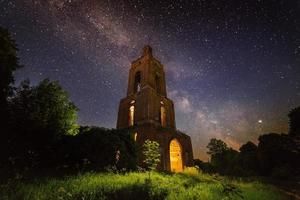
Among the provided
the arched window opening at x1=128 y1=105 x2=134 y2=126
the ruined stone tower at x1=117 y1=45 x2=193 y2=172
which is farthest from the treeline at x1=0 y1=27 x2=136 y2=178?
the arched window opening at x1=128 y1=105 x2=134 y2=126

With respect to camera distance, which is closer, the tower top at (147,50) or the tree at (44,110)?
the tree at (44,110)

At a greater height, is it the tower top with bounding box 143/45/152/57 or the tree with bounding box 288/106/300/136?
the tower top with bounding box 143/45/152/57

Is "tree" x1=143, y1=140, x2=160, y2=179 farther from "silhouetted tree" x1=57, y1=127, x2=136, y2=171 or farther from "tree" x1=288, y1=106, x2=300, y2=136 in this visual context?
"tree" x1=288, y1=106, x2=300, y2=136

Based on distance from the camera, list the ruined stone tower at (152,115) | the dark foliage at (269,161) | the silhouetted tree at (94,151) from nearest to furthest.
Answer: the silhouetted tree at (94,151) < the ruined stone tower at (152,115) < the dark foliage at (269,161)

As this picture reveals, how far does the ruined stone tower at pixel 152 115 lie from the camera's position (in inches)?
976

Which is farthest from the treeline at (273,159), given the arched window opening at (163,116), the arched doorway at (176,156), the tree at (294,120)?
the arched window opening at (163,116)

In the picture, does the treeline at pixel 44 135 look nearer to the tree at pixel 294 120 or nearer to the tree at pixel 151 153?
the tree at pixel 151 153

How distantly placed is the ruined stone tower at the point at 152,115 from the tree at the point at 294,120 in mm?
21933

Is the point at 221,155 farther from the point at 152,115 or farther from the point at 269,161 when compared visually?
the point at 152,115

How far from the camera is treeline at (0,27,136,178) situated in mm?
11898

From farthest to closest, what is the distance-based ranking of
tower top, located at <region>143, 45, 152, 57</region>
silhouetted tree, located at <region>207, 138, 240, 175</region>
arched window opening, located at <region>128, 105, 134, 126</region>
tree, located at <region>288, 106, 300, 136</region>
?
1. silhouetted tree, located at <region>207, 138, 240, 175</region>
2. tower top, located at <region>143, 45, 152, 57</region>
3. tree, located at <region>288, 106, 300, 136</region>
4. arched window opening, located at <region>128, 105, 134, 126</region>

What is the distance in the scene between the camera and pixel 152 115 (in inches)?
1099

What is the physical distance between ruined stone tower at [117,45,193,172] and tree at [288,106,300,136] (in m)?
21.9

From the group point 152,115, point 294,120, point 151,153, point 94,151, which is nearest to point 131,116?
point 152,115
